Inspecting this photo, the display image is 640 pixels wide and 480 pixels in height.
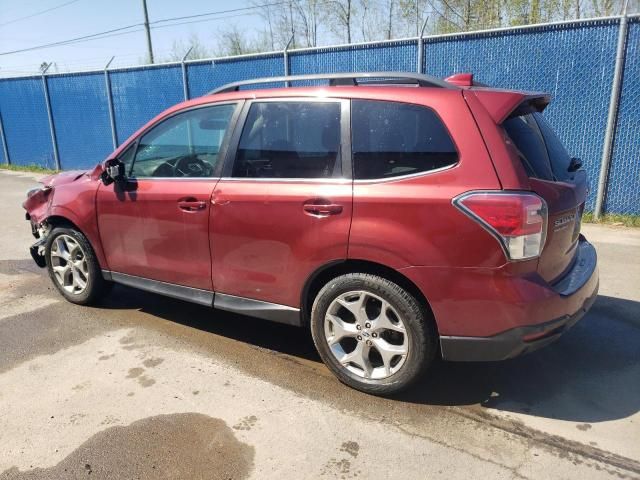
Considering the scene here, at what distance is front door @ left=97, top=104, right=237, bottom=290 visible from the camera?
3.70 m

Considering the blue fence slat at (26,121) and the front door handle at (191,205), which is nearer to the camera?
the front door handle at (191,205)

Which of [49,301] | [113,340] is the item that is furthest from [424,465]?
[49,301]

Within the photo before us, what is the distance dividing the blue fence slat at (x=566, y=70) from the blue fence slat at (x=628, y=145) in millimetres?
190

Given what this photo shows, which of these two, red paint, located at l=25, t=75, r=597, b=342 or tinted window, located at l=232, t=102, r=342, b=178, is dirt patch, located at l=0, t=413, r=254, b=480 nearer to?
red paint, located at l=25, t=75, r=597, b=342

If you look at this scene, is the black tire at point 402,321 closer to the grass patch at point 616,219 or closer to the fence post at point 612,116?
the grass patch at point 616,219

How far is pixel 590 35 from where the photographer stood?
7.06 meters

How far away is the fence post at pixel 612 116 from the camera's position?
6.78 metres

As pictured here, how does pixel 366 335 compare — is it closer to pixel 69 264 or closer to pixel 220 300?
pixel 220 300

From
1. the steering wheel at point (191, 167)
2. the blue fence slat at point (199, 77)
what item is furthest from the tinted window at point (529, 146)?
the blue fence slat at point (199, 77)

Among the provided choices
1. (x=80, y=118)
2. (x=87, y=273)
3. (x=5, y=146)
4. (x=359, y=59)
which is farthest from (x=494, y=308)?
(x=5, y=146)

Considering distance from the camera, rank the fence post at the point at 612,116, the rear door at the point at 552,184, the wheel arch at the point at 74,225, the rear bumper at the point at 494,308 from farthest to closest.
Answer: the fence post at the point at 612,116, the wheel arch at the point at 74,225, the rear door at the point at 552,184, the rear bumper at the point at 494,308

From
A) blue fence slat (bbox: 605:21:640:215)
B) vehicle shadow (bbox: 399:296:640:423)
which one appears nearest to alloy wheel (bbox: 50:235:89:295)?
vehicle shadow (bbox: 399:296:640:423)

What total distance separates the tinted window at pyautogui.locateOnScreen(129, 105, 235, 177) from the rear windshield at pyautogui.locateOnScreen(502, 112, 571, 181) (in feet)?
6.23

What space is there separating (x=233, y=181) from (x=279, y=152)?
38 centimetres
